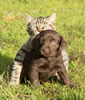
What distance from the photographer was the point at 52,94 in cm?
407

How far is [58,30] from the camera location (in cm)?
939

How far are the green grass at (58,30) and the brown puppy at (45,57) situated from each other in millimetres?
245

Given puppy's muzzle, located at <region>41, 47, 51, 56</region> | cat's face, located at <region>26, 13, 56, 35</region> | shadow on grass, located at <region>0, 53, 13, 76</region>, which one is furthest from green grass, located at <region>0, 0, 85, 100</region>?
cat's face, located at <region>26, 13, 56, 35</region>

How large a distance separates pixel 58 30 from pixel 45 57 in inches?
211

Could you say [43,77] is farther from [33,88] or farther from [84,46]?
[84,46]

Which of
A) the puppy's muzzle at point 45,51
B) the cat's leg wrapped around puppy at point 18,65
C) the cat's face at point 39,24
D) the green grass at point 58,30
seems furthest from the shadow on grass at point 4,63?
the puppy's muzzle at point 45,51

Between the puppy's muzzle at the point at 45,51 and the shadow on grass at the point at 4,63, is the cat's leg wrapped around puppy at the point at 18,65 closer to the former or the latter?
the puppy's muzzle at the point at 45,51

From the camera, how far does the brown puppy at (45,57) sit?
3.97m

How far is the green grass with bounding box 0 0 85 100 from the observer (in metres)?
3.81

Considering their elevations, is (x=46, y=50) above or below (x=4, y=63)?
above

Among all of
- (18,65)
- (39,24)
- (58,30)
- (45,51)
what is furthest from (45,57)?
(58,30)

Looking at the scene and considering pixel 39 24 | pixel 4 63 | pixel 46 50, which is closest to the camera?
pixel 46 50

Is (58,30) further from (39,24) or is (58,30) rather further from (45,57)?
(45,57)

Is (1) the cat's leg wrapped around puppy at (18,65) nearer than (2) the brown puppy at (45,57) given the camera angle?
No
